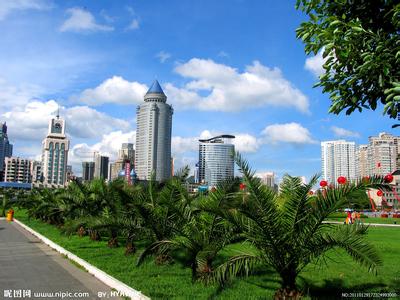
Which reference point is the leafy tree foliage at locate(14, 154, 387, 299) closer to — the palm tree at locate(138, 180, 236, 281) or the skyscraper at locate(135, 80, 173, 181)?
the palm tree at locate(138, 180, 236, 281)

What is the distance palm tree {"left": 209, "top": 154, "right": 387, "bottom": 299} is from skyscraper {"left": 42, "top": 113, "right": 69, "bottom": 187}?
156 metres

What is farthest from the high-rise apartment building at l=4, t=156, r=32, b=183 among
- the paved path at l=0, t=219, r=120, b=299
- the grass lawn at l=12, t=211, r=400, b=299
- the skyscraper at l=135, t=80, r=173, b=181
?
the grass lawn at l=12, t=211, r=400, b=299

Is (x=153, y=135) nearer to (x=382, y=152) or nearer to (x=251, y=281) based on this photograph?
(x=382, y=152)

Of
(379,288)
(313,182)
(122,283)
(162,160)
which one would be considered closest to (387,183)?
(313,182)

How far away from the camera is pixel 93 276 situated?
927 centimetres

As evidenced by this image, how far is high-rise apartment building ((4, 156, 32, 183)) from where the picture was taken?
156 meters

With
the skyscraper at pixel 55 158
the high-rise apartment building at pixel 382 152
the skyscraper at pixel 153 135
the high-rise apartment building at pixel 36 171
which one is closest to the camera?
the high-rise apartment building at pixel 382 152

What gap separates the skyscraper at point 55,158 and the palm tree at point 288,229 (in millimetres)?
155771

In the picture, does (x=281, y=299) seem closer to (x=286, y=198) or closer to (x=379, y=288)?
(x=286, y=198)

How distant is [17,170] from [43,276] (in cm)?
16371

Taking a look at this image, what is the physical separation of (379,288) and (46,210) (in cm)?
2160

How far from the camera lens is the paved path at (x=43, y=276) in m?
7.84

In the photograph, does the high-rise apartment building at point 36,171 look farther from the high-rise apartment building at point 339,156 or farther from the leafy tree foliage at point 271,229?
the leafy tree foliage at point 271,229

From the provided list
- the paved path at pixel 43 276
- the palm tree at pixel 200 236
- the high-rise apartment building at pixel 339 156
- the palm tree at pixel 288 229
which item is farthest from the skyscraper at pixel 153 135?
the palm tree at pixel 288 229
